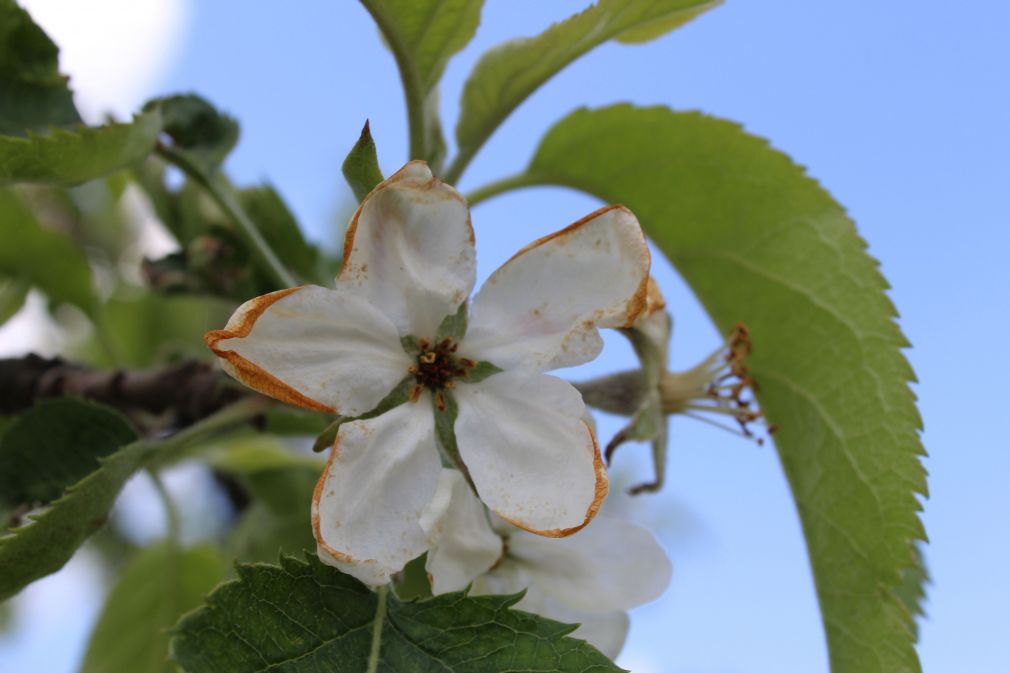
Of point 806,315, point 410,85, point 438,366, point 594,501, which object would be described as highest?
point 410,85

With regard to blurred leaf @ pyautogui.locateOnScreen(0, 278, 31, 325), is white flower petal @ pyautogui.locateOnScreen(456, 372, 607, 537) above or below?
below

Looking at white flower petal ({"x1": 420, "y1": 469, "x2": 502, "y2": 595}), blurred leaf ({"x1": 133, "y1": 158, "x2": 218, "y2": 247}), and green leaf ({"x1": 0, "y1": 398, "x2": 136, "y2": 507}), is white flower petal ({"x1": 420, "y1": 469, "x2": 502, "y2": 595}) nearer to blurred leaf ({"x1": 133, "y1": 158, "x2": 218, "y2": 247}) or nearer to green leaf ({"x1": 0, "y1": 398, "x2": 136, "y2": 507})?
green leaf ({"x1": 0, "y1": 398, "x2": 136, "y2": 507})

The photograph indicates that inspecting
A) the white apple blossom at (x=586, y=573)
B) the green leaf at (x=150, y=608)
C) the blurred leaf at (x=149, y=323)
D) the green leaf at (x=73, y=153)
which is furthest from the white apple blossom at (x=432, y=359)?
the blurred leaf at (x=149, y=323)

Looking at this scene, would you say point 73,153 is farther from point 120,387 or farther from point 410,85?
point 120,387

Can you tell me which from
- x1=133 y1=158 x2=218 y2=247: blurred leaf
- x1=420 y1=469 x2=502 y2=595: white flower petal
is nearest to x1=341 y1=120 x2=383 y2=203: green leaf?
x1=420 y1=469 x2=502 y2=595: white flower petal

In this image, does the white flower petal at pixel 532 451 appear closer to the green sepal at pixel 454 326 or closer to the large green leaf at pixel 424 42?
the green sepal at pixel 454 326

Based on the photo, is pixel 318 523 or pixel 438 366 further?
pixel 438 366

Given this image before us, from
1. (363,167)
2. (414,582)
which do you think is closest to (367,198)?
(363,167)
